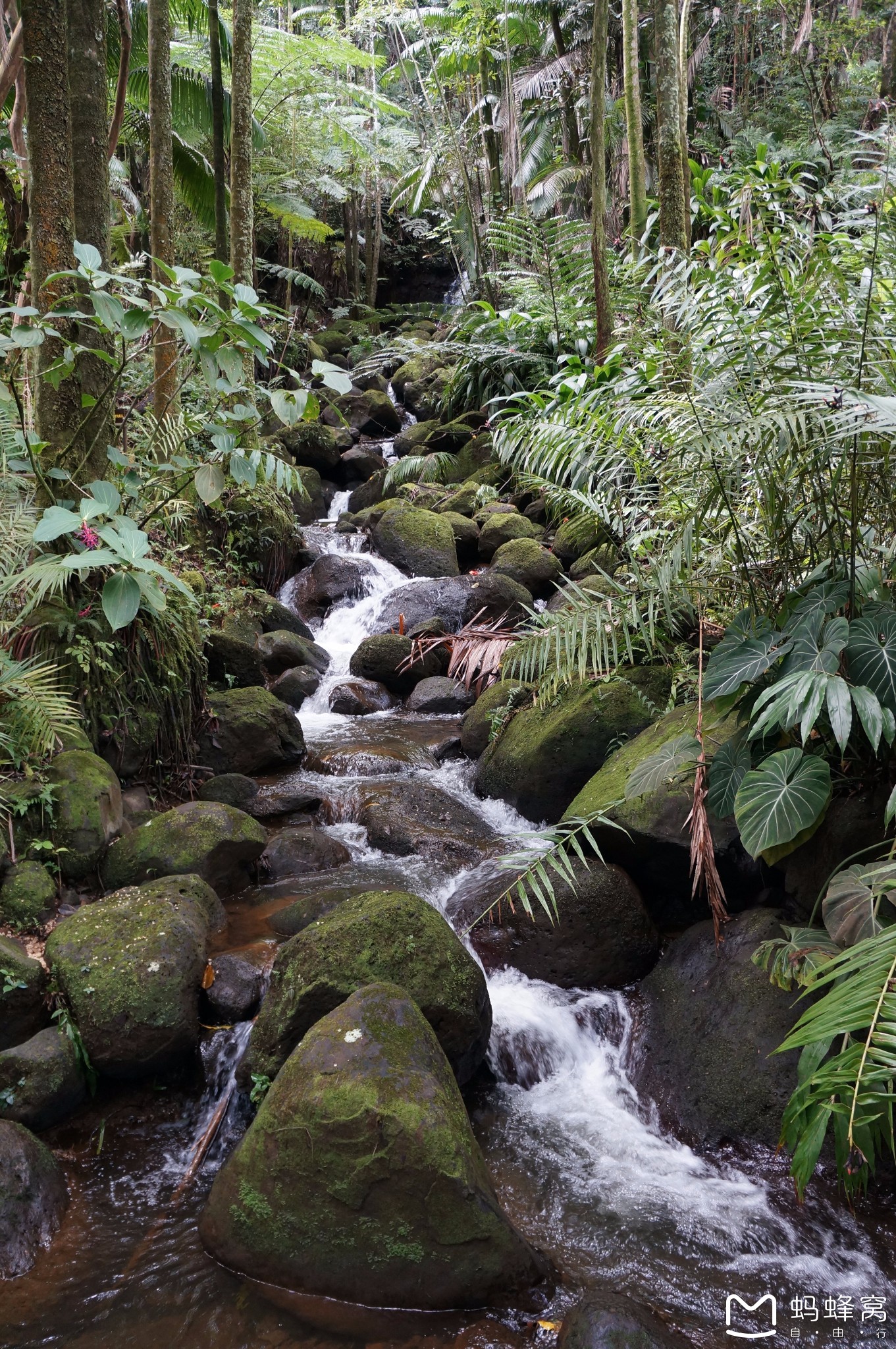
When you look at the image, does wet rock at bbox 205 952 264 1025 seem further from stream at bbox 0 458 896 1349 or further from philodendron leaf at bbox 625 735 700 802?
philodendron leaf at bbox 625 735 700 802

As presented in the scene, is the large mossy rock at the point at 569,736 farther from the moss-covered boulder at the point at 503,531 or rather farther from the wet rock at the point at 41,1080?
the moss-covered boulder at the point at 503,531

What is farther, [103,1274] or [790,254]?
[790,254]

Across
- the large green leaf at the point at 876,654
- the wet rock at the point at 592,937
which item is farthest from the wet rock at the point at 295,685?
the large green leaf at the point at 876,654

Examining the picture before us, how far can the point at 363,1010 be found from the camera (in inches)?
111

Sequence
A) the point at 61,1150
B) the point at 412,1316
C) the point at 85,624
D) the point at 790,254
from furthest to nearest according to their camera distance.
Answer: the point at 85,624 → the point at 790,254 → the point at 61,1150 → the point at 412,1316

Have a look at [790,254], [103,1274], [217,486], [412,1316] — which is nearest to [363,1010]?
[412,1316]

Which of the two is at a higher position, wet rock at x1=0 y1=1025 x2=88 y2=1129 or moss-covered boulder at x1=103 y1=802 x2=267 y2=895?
moss-covered boulder at x1=103 y1=802 x2=267 y2=895

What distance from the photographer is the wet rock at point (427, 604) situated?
345 inches

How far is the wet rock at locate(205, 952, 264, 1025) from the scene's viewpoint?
350 centimetres

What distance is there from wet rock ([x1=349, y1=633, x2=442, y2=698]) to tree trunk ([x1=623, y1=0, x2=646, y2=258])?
4074 mm

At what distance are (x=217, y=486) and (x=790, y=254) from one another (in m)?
2.75

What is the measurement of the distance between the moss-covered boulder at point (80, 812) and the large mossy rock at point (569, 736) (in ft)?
7.93

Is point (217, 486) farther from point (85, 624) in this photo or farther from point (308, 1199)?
point (308, 1199)

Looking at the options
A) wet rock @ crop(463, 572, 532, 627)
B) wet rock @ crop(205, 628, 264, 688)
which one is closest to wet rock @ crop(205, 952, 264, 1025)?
wet rock @ crop(205, 628, 264, 688)
